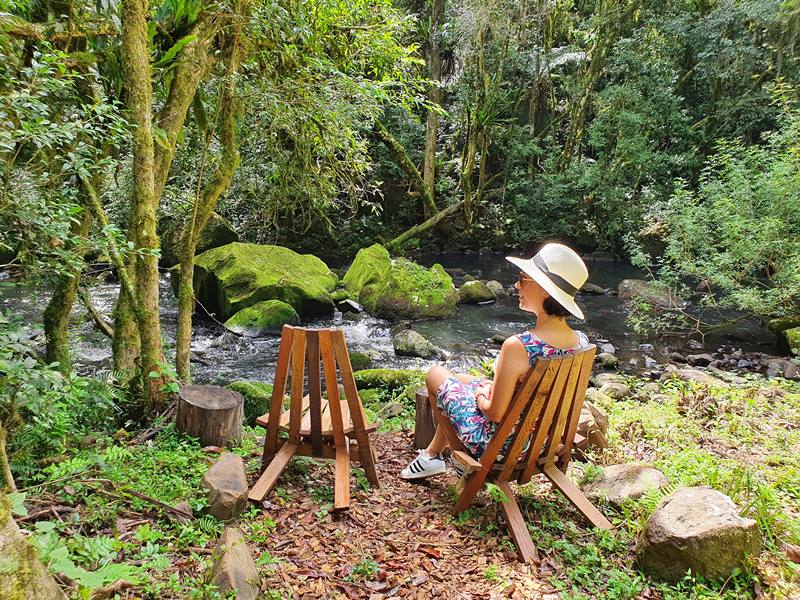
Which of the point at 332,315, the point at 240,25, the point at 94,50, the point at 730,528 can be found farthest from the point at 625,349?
the point at 94,50

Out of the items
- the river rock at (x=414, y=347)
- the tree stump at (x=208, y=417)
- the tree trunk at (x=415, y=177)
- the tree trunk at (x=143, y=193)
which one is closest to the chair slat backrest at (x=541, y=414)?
the tree stump at (x=208, y=417)

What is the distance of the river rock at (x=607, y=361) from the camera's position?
30.1 ft

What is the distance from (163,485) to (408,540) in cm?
146

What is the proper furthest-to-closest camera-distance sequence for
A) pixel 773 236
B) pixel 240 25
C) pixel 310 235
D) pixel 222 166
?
pixel 310 235
pixel 773 236
pixel 222 166
pixel 240 25

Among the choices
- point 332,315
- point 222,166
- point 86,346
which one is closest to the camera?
point 222,166

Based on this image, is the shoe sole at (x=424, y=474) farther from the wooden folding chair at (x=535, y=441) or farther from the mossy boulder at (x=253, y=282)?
the mossy boulder at (x=253, y=282)

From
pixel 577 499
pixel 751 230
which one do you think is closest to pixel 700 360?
pixel 751 230

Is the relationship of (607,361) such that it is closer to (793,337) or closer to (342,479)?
(793,337)

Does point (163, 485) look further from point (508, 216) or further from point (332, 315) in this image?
point (508, 216)

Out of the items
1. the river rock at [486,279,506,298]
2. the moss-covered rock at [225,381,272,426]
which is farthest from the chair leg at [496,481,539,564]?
the river rock at [486,279,506,298]

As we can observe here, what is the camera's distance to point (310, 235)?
18.3 meters

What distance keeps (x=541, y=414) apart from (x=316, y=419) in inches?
54.5

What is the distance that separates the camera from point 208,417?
11.6ft

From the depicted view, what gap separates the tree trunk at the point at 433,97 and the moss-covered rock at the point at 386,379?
12457 mm
